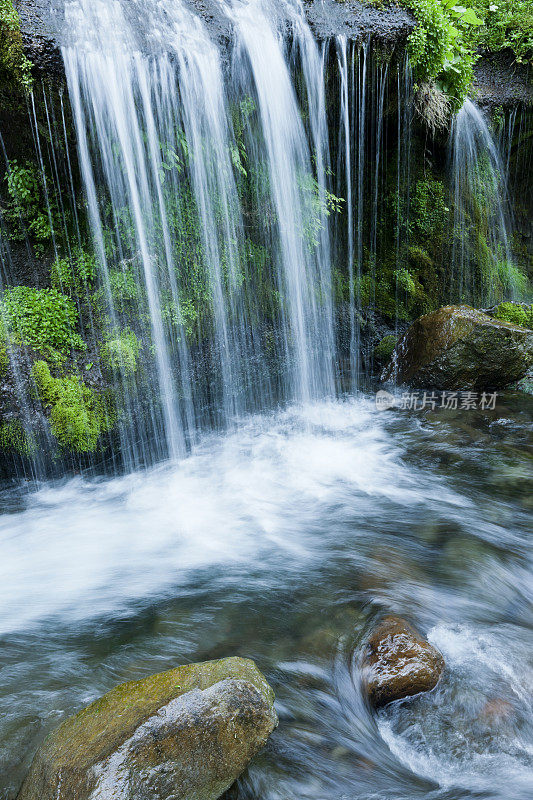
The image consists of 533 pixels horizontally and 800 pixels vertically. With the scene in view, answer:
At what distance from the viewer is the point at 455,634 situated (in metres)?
3.44

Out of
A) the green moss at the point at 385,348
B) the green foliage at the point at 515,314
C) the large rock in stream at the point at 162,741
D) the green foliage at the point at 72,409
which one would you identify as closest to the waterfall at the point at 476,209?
the green foliage at the point at 515,314

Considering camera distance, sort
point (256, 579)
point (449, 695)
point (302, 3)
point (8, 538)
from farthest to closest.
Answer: point (302, 3) < point (8, 538) < point (256, 579) < point (449, 695)

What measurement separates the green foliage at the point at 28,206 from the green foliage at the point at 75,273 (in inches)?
12.2

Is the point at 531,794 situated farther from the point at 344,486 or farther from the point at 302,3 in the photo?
the point at 302,3

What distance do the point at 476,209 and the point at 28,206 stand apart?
27.8ft

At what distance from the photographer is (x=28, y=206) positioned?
6215 millimetres

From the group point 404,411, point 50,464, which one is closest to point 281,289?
point 404,411

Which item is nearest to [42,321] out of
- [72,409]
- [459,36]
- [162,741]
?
[72,409]

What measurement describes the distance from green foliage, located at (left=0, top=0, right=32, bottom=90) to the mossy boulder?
6.20 metres

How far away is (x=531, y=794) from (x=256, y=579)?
7.63ft

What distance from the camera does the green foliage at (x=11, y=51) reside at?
17.7 feet
